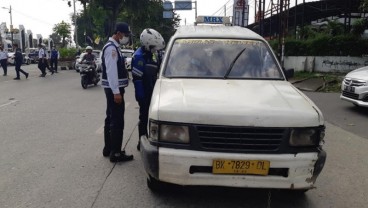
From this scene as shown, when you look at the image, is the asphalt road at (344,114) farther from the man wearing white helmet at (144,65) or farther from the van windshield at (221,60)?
the man wearing white helmet at (144,65)

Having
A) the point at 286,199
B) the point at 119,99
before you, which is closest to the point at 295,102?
the point at 286,199

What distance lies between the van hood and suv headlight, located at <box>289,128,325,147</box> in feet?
0.21

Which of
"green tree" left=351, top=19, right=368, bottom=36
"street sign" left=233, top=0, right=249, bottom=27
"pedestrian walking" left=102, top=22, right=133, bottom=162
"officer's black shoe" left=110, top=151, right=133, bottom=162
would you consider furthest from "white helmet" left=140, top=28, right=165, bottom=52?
"street sign" left=233, top=0, right=249, bottom=27

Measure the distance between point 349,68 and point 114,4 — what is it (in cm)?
2417

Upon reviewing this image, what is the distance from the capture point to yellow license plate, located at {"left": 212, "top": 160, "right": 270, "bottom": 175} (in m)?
3.50

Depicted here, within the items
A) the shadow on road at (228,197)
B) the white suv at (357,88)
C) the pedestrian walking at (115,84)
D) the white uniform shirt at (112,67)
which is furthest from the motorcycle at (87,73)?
the shadow on road at (228,197)

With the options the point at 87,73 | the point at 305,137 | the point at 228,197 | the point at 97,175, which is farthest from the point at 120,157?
the point at 87,73

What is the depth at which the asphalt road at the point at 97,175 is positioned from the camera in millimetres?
4074

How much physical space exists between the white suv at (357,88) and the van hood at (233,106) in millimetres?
5796

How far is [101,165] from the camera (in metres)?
5.24

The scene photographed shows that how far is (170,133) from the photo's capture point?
3.60 meters

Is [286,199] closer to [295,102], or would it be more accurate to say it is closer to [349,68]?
[295,102]

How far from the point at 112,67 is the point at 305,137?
2.61 m

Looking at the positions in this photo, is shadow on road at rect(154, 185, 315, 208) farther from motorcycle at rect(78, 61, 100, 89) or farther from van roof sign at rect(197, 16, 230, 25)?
motorcycle at rect(78, 61, 100, 89)
